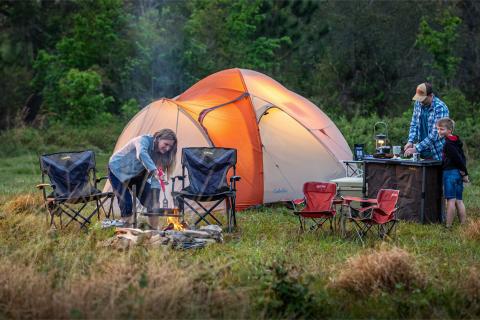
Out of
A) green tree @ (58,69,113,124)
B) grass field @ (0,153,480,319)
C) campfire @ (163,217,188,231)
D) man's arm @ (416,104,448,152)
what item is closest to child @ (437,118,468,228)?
man's arm @ (416,104,448,152)

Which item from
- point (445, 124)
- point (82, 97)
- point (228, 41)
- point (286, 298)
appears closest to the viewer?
point (286, 298)

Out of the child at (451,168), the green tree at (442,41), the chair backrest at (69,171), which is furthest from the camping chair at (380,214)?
the green tree at (442,41)

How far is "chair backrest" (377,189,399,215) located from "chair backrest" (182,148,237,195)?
5.74ft

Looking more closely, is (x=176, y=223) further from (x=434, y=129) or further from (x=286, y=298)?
A: (x=434, y=129)

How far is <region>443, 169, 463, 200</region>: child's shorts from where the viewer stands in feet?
29.4

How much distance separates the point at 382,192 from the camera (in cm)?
818

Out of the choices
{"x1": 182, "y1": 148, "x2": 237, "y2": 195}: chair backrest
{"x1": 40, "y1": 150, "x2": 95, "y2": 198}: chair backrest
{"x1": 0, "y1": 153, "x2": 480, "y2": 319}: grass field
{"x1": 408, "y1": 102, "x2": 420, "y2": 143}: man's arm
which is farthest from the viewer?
{"x1": 408, "y1": 102, "x2": 420, "y2": 143}: man's arm

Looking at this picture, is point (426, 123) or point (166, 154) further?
point (426, 123)

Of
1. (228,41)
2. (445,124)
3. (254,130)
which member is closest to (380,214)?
(445,124)

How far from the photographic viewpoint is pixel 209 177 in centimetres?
908

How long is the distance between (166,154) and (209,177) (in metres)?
1.11

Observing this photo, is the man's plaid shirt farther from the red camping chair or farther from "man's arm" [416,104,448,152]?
the red camping chair

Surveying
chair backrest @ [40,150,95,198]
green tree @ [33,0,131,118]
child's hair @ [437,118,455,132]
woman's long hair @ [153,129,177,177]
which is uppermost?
green tree @ [33,0,131,118]

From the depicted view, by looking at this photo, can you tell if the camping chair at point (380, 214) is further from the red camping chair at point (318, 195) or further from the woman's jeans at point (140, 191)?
the woman's jeans at point (140, 191)
